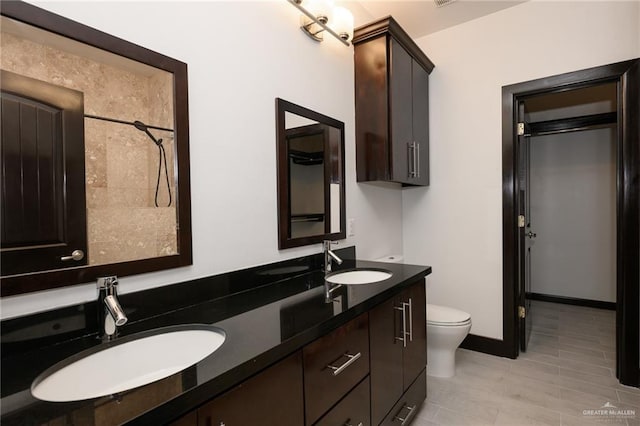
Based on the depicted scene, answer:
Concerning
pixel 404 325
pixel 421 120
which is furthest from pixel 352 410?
pixel 421 120

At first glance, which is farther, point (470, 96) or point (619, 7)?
point (470, 96)

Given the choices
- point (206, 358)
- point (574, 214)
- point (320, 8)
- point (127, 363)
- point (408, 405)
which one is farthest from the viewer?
point (574, 214)

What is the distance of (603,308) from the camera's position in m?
3.65

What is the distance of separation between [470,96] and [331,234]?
1733 millimetres

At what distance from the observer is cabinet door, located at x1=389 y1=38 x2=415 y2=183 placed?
2213 millimetres

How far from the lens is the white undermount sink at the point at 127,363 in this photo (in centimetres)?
74

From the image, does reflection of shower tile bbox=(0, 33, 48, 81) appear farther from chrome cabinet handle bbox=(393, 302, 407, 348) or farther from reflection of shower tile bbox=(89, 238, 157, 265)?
chrome cabinet handle bbox=(393, 302, 407, 348)

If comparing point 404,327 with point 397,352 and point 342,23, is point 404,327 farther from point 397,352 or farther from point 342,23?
point 342,23

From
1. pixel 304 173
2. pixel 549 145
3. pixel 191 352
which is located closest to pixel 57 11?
pixel 191 352

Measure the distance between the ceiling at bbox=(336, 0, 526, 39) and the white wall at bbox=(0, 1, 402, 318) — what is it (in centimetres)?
82

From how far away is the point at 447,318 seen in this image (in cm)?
227

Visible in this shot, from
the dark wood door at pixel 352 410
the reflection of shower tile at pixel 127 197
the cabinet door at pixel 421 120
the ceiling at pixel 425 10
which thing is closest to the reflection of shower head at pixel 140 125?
the reflection of shower tile at pixel 127 197

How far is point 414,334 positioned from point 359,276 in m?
0.43

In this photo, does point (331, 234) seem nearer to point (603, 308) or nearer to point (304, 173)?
point (304, 173)
